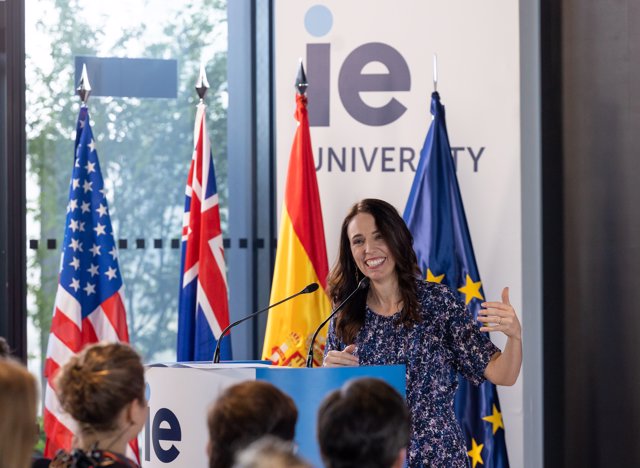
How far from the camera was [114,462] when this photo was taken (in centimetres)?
222

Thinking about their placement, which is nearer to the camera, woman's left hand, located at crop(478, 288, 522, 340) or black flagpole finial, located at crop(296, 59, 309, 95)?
woman's left hand, located at crop(478, 288, 522, 340)

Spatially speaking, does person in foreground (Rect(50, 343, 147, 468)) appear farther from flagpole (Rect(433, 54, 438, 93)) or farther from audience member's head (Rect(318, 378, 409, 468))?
flagpole (Rect(433, 54, 438, 93))

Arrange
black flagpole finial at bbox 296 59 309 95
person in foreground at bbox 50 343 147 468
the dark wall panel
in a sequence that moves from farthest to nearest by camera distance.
Result: 1. black flagpole finial at bbox 296 59 309 95
2. the dark wall panel
3. person in foreground at bbox 50 343 147 468

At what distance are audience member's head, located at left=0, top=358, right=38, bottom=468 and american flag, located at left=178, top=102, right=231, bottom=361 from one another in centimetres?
262

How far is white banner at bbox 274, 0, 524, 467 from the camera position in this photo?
182 inches

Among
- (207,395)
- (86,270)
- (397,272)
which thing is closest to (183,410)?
(207,395)

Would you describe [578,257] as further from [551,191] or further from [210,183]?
[210,183]

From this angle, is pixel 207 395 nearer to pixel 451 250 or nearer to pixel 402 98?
pixel 451 250

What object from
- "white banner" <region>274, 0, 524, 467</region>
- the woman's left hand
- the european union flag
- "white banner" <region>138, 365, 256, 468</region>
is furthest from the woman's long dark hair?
"white banner" <region>274, 0, 524, 467</region>

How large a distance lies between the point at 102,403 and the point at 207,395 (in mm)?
608

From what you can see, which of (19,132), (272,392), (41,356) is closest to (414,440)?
(272,392)

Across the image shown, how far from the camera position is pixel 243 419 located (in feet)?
6.76

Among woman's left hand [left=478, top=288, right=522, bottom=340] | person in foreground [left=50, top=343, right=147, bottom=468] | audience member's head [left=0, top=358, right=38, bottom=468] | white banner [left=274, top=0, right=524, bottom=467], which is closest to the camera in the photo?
audience member's head [left=0, top=358, right=38, bottom=468]

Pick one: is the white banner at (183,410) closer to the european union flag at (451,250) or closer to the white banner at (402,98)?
the european union flag at (451,250)
